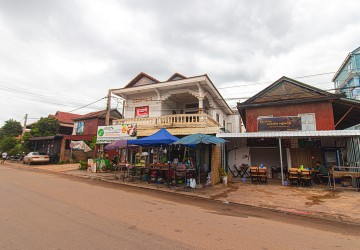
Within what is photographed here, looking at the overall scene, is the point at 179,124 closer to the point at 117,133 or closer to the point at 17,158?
the point at 117,133

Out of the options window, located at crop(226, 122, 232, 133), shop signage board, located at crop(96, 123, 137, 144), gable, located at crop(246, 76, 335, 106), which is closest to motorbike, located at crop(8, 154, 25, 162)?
shop signage board, located at crop(96, 123, 137, 144)

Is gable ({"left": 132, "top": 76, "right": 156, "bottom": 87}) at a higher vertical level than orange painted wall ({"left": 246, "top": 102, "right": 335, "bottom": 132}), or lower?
higher

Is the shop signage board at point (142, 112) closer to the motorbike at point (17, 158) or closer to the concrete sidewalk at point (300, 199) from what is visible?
the concrete sidewalk at point (300, 199)

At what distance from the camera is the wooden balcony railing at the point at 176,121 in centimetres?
1361

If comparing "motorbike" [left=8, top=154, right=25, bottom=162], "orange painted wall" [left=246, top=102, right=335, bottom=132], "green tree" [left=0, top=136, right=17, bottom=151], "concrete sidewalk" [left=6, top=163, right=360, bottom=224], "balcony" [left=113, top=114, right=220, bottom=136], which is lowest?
"concrete sidewalk" [left=6, top=163, right=360, bottom=224]

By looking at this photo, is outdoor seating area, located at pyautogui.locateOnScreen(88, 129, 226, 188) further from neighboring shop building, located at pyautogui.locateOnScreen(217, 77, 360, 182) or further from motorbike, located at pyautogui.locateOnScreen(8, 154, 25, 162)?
motorbike, located at pyautogui.locateOnScreen(8, 154, 25, 162)

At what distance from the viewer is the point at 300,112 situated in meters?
15.1

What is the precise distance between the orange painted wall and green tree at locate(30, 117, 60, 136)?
89.2 ft

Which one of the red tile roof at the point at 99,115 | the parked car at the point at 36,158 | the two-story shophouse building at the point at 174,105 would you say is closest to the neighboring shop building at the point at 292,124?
the two-story shophouse building at the point at 174,105

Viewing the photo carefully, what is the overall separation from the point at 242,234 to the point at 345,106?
1513cm

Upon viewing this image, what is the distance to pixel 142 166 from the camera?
12320 millimetres

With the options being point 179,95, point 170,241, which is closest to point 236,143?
point 179,95

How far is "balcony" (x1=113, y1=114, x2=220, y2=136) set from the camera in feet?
44.0

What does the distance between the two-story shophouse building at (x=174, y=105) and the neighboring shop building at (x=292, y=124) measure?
188cm
